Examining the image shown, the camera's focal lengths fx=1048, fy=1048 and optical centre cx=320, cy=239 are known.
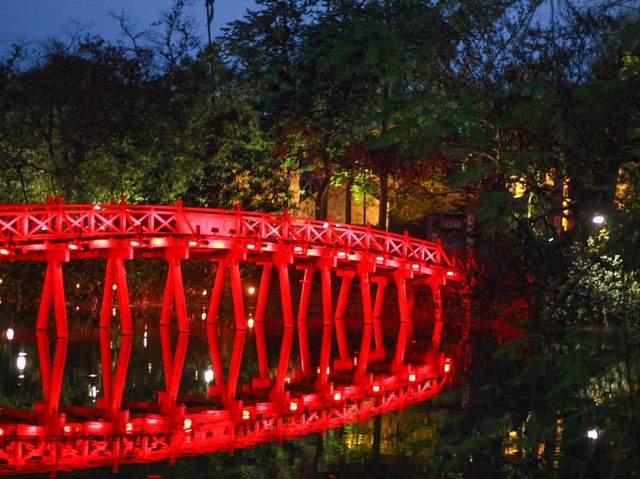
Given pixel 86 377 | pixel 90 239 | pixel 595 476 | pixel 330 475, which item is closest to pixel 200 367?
pixel 86 377

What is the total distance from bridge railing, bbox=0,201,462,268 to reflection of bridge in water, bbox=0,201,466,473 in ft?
0.18

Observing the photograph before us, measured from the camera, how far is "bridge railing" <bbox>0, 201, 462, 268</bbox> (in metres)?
29.1

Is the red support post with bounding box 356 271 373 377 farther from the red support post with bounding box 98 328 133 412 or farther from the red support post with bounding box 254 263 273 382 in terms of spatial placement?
the red support post with bounding box 98 328 133 412

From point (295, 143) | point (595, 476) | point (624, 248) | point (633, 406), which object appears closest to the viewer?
point (633, 406)

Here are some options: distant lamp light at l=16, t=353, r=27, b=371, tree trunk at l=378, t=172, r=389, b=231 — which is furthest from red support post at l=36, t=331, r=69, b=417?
tree trunk at l=378, t=172, r=389, b=231

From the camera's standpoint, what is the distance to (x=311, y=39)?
149ft

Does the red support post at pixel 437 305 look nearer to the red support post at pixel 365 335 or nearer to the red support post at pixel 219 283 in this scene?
the red support post at pixel 365 335

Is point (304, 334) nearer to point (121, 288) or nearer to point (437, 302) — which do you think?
point (121, 288)

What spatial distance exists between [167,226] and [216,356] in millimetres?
6578

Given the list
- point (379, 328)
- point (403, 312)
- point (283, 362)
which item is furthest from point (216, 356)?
point (403, 312)

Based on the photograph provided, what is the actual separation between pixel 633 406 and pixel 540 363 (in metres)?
0.85

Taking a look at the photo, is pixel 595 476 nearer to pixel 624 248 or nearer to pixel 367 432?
pixel 624 248

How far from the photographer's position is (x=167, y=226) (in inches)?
1256

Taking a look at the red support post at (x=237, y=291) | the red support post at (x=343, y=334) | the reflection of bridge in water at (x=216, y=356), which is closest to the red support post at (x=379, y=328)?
the reflection of bridge in water at (x=216, y=356)
